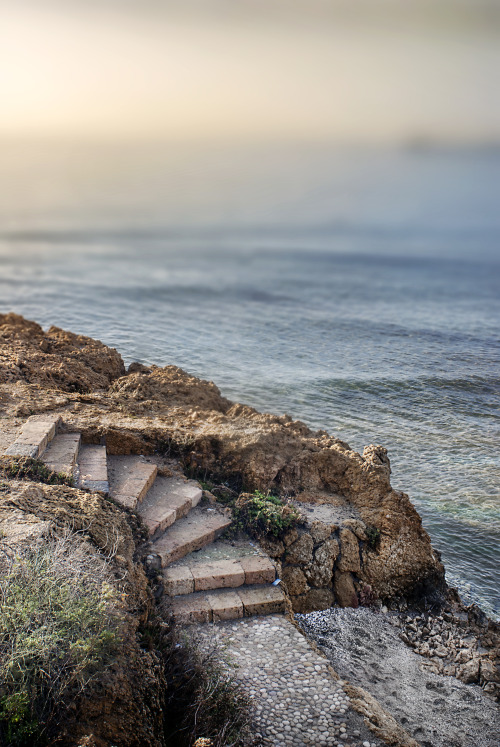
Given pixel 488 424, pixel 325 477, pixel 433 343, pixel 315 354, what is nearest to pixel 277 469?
pixel 325 477

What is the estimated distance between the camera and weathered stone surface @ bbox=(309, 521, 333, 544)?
7.18m

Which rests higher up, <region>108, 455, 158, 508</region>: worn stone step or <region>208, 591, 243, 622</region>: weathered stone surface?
<region>108, 455, 158, 508</region>: worn stone step

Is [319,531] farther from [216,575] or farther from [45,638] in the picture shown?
[45,638]

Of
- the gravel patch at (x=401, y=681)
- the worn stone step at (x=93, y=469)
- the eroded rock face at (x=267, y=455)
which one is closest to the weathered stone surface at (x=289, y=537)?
the eroded rock face at (x=267, y=455)

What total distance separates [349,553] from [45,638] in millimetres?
4227

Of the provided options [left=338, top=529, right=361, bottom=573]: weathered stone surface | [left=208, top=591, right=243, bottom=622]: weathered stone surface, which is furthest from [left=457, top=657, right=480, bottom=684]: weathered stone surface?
[left=208, top=591, right=243, bottom=622]: weathered stone surface

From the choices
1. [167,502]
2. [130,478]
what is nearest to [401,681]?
[167,502]

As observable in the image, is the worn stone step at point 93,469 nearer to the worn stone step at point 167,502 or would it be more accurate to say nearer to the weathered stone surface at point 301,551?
the worn stone step at point 167,502

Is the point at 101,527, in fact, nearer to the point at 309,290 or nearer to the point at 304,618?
the point at 304,618

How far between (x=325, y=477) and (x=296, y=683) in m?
3.47

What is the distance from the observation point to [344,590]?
281 inches

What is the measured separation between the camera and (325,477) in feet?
27.1

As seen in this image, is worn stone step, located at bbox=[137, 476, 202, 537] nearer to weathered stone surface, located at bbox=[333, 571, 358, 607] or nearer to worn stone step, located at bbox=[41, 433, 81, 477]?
worn stone step, located at bbox=[41, 433, 81, 477]

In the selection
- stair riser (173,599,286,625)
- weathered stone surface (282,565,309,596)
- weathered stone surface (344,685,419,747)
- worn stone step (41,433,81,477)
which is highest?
worn stone step (41,433,81,477)
